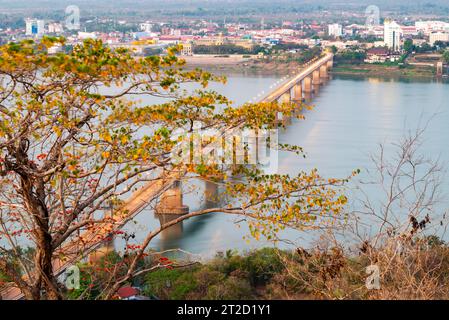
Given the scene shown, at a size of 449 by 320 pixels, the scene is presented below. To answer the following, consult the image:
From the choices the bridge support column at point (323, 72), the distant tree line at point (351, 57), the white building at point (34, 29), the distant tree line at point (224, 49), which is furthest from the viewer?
the white building at point (34, 29)

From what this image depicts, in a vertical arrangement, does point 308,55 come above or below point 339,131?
above

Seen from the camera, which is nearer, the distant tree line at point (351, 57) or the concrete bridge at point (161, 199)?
the concrete bridge at point (161, 199)

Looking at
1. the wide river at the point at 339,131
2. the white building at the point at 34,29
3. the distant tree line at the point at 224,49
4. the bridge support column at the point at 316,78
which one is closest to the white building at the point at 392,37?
the distant tree line at the point at 224,49

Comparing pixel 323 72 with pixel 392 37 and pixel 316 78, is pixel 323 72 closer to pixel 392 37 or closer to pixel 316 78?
pixel 316 78

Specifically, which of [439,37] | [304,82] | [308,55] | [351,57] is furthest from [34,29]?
[304,82]

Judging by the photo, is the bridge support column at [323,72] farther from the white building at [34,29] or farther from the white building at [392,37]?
the white building at [34,29]

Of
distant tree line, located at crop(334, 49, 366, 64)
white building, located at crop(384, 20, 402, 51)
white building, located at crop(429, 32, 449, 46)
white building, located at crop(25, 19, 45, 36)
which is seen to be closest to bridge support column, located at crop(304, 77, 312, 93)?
distant tree line, located at crop(334, 49, 366, 64)
